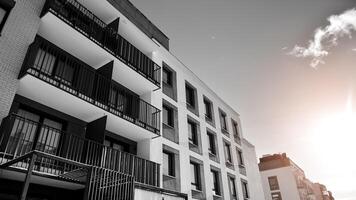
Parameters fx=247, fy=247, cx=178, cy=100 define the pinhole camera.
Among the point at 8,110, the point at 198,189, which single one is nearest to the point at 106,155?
the point at 8,110

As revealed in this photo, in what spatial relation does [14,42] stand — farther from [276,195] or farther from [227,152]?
[276,195]

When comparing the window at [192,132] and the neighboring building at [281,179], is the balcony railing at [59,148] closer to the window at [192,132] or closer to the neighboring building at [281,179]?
the window at [192,132]

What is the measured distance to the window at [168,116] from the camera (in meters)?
16.5

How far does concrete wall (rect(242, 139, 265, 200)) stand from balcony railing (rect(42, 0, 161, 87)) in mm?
14757

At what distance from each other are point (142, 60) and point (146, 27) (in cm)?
426

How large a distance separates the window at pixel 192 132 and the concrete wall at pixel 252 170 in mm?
9342

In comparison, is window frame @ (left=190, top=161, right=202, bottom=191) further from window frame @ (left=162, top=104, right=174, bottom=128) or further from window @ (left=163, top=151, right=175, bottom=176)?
window frame @ (left=162, top=104, right=174, bottom=128)

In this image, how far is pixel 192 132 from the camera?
61.3ft

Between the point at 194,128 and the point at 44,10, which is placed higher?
the point at 44,10

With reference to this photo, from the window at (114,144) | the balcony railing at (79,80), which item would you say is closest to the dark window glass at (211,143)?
the balcony railing at (79,80)

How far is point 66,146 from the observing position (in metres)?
9.88

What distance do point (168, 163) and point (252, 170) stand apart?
568 inches

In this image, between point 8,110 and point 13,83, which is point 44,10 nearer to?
point 13,83

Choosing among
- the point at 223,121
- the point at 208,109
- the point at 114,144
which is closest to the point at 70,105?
the point at 114,144
